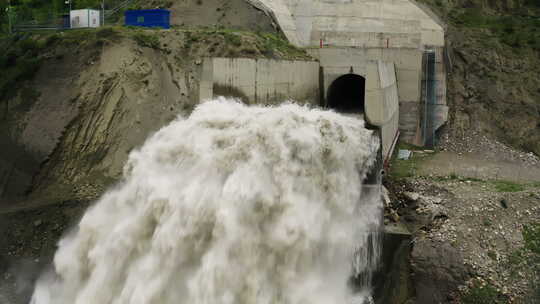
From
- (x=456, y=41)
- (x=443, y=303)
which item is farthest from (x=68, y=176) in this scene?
(x=456, y=41)

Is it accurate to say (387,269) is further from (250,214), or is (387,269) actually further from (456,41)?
(456,41)

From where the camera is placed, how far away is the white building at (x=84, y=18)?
27.9 m

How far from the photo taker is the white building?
2788 cm

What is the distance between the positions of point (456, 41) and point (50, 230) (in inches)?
876

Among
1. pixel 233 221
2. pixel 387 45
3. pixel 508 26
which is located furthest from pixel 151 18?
pixel 508 26

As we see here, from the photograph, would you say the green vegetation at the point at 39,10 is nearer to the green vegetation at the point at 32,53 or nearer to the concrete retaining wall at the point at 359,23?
the green vegetation at the point at 32,53

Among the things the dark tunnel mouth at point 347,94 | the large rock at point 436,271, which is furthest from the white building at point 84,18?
the large rock at point 436,271

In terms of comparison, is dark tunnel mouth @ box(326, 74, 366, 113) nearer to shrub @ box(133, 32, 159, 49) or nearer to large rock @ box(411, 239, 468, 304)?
shrub @ box(133, 32, 159, 49)

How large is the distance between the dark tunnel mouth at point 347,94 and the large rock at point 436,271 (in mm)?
10467

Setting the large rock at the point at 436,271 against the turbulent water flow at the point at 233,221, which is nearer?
the turbulent water flow at the point at 233,221

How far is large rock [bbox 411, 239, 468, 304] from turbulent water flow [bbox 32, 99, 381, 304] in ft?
5.27

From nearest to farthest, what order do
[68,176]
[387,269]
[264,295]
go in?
[264,295] < [387,269] < [68,176]

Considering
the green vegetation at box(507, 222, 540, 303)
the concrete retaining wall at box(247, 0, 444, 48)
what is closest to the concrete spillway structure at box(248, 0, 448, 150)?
the concrete retaining wall at box(247, 0, 444, 48)

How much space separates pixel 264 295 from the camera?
1459cm
